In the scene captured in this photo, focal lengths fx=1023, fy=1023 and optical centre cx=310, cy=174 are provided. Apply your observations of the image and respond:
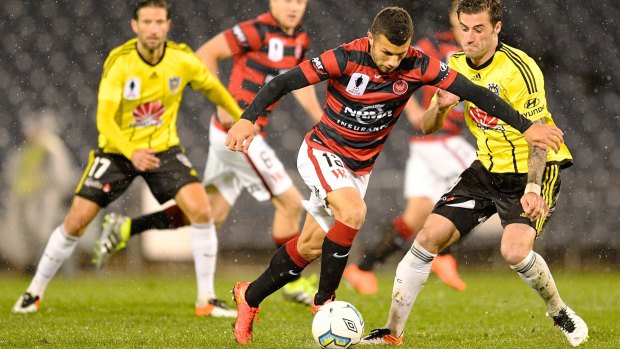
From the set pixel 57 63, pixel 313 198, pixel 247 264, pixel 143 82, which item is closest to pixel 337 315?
pixel 313 198

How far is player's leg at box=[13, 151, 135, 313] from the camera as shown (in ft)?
22.5

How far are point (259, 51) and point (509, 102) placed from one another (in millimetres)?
2886

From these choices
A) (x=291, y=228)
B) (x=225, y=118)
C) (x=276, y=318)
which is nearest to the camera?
(x=276, y=318)

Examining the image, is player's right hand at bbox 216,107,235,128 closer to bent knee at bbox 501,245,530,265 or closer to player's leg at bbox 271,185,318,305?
player's leg at bbox 271,185,318,305

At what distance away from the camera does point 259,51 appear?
786cm

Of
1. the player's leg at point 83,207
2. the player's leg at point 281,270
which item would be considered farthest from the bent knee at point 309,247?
the player's leg at point 83,207

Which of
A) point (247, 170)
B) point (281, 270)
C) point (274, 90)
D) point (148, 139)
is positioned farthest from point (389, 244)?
point (274, 90)

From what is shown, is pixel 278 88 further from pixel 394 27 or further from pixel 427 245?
pixel 427 245

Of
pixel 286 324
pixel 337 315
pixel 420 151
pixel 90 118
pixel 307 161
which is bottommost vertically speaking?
pixel 90 118

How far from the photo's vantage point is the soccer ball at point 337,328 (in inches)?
189

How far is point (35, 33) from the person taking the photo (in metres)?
14.0

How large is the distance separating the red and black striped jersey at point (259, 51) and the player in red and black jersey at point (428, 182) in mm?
1377

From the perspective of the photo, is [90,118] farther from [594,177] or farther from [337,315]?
[337,315]

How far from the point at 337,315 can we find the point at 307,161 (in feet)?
3.02
